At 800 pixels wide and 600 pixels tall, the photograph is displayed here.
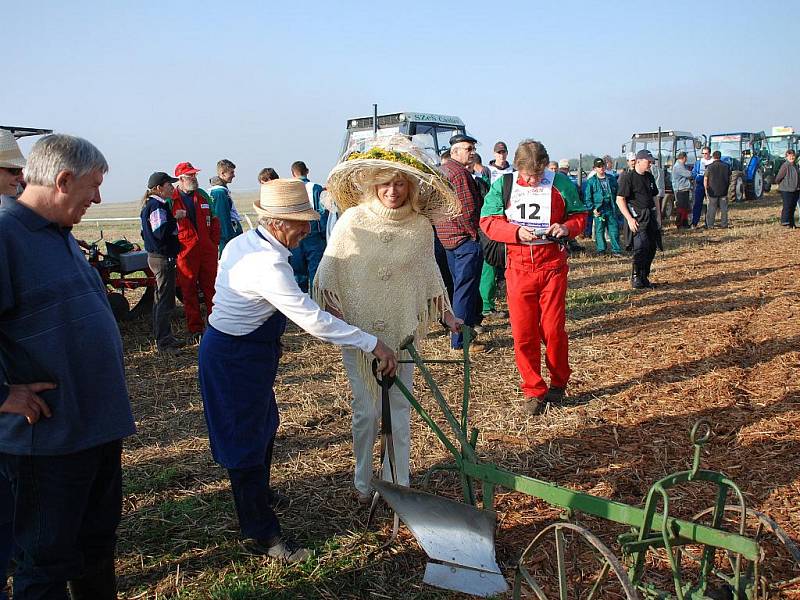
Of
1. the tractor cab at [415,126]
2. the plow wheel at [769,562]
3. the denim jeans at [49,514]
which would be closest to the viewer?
the denim jeans at [49,514]

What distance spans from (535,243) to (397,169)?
1808 mm

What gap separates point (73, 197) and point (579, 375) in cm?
488

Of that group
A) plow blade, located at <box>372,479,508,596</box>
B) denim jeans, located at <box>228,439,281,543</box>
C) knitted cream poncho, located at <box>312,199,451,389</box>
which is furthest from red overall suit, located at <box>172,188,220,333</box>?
plow blade, located at <box>372,479,508,596</box>

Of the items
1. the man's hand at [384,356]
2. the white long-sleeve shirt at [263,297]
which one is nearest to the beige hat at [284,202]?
the white long-sleeve shirt at [263,297]

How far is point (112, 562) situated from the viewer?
9.43 ft

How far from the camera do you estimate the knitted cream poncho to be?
142 inches

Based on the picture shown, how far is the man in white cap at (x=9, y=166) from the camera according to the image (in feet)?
11.3

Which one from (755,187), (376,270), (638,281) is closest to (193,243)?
(376,270)

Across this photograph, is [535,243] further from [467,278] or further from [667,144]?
[667,144]

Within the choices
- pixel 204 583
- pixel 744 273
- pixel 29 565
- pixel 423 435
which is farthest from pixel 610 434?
pixel 744 273

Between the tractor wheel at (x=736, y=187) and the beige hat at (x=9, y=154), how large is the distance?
74.4 ft

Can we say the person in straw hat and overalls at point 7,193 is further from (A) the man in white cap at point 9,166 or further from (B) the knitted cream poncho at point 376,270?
(B) the knitted cream poncho at point 376,270

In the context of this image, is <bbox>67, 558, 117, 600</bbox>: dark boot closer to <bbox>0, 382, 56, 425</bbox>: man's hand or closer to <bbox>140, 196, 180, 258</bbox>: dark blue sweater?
<bbox>0, 382, 56, 425</bbox>: man's hand

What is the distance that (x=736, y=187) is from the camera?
2236 centimetres
